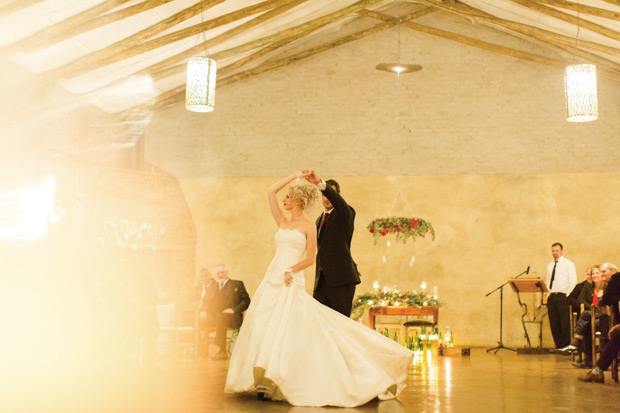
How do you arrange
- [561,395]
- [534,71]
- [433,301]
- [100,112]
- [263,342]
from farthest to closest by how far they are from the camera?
1. [534,71]
2. [100,112]
3. [433,301]
4. [561,395]
5. [263,342]

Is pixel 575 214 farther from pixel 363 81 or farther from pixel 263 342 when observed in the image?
pixel 263 342

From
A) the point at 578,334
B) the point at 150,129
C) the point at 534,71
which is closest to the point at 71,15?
the point at 150,129

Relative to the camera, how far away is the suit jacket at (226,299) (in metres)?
9.23

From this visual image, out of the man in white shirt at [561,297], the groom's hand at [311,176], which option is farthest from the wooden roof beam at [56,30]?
the man in white shirt at [561,297]

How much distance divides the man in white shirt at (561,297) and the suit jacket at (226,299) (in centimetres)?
475

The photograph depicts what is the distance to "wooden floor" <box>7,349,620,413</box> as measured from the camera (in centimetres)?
417

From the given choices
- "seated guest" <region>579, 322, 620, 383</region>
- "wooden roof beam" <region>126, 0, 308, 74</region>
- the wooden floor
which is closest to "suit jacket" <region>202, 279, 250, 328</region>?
the wooden floor

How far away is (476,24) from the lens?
12.3m

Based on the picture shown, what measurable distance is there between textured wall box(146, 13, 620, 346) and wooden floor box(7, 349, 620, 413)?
14.2ft

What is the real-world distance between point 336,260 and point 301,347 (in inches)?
29.4

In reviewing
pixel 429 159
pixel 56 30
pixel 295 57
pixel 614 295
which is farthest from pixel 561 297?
pixel 56 30

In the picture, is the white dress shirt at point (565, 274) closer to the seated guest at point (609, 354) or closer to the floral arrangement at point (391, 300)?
the floral arrangement at point (391, 300)

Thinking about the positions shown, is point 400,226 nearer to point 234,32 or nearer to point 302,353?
point 234,32

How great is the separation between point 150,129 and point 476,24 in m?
6.08
